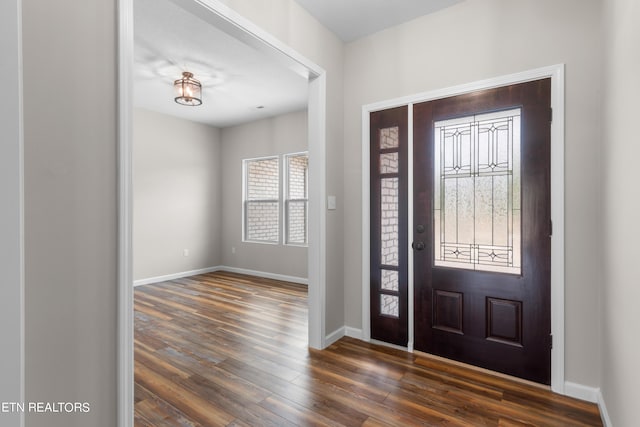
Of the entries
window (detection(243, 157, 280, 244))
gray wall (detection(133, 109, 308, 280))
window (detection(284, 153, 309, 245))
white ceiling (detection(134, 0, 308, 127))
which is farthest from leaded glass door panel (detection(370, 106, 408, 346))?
window (detection(243, 157, 280, 244))

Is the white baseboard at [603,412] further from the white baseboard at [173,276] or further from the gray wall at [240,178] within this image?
the white baseboard at [173,276]

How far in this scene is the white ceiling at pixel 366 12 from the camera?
96.1 inches

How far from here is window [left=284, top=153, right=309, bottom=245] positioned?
18.0 ft

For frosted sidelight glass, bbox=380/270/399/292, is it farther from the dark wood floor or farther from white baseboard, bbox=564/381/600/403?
white baseboard, bbox=564/381/600/403

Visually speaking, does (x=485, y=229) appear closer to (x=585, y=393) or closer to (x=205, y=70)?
(x=585, y=393)

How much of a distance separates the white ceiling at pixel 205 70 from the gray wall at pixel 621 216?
98.5 inches

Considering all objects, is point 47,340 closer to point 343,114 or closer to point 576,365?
point 343,114

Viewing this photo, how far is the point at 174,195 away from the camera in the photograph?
5531 mm

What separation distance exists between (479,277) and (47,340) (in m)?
2.55

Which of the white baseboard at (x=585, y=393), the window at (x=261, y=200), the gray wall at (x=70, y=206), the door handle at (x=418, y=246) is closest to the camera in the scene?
the gray wall at (x=70, y=206)

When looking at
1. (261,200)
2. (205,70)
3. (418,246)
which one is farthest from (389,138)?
(261,200)

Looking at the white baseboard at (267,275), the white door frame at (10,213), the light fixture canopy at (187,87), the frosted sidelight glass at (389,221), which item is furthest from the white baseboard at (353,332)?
the light fixture canopy at (187,87)

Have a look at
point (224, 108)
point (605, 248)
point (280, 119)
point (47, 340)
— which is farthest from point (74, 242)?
point (280, 119)

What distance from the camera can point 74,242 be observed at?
1.29 meters
